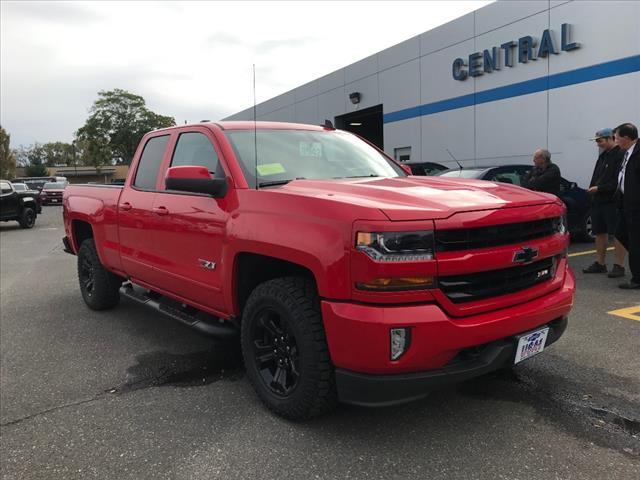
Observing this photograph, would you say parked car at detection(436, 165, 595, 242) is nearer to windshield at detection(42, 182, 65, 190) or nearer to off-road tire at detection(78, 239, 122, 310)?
off-road tire at detection(78, 239, 122, 310)

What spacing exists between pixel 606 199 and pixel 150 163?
5.59 meters

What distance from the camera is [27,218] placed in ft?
58.5

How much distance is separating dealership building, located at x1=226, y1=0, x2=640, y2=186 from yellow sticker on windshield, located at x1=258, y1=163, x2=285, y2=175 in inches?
377

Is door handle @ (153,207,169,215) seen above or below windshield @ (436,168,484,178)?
below

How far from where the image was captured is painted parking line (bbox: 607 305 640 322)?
498cm

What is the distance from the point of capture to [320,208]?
2762mm

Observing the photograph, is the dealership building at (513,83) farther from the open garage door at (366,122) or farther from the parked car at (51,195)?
the parked car at (51,195)

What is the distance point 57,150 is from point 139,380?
136 metres

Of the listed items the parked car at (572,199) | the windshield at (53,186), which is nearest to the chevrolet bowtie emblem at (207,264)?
the parked car at (572,199)

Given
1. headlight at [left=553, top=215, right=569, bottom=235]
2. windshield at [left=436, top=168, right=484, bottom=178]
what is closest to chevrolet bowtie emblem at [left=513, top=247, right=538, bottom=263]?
headlight at [left=553, top=215, right=569, bottom=235]

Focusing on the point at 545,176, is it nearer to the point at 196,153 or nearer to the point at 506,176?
the point at 506,176

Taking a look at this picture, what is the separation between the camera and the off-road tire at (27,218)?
17.6 meters

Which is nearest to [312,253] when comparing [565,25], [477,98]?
[565,25]

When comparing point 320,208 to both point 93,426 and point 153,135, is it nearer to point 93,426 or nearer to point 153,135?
point 93,426
